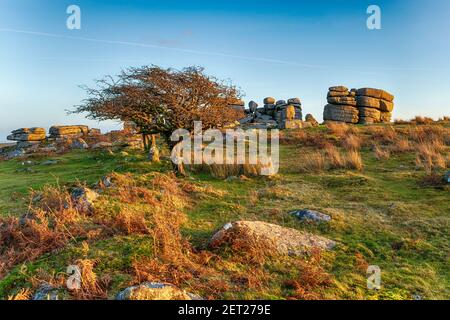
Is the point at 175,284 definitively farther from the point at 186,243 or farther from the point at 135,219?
the point at 135,219

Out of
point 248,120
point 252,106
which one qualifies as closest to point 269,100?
point 252,106

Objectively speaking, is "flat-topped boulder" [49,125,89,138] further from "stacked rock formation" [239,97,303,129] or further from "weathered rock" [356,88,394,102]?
"weathered rock" [356,88,394,102]

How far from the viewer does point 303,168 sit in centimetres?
1461

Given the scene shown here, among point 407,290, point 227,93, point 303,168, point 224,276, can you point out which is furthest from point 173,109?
point 407,290

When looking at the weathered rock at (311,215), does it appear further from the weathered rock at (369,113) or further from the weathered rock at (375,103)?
the weathered rock at (375,103)

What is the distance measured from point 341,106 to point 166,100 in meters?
31.9

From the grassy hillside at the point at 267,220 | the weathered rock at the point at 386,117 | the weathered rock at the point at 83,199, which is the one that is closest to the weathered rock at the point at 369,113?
the weathered rock at the point at 386,117

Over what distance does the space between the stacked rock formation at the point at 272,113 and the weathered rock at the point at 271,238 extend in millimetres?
30340

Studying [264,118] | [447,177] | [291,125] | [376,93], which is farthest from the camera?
[264,118]

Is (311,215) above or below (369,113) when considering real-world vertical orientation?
below

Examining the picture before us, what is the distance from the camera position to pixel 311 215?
8.32 m

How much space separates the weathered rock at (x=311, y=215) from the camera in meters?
8.15

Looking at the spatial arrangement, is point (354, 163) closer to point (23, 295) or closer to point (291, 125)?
point (23, 295)

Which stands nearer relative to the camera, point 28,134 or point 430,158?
point 430,158
